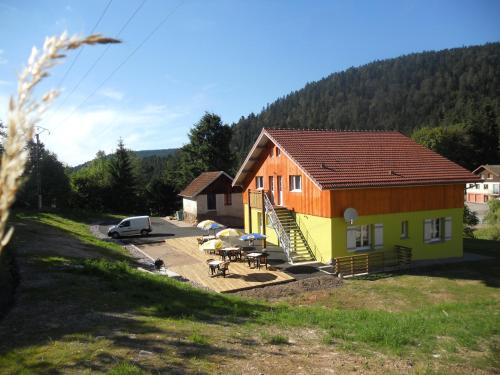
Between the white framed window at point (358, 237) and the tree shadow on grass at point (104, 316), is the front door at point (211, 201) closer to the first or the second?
the white framed window at point (358, 237)

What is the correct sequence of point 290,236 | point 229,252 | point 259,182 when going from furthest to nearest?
point 259,182 < point 290,236 < point 229,252

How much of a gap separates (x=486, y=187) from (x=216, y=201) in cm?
6025

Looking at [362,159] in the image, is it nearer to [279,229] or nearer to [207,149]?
[279,229]

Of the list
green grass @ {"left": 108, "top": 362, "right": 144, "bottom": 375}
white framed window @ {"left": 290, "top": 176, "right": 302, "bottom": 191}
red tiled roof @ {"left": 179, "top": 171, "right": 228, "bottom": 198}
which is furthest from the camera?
red tiled roof @ {"left": 179, "top": 171, "right": 228, "bottom": 198}

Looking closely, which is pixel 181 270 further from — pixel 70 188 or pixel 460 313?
pixel 70 188

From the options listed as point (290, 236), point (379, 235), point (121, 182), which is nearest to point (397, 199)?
point (379, 235)

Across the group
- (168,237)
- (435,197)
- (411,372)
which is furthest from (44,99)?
(168,237)

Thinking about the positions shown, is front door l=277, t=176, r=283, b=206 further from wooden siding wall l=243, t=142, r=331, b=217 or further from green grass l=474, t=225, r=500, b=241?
green grass l=474, t=225, r=500, b=241

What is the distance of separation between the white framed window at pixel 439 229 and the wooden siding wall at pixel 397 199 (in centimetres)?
83

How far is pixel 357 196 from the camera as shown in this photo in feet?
67.6

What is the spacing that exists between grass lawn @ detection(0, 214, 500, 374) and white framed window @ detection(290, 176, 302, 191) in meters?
8.88

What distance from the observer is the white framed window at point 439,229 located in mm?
22844

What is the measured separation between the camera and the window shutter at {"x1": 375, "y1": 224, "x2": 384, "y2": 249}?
21203mm

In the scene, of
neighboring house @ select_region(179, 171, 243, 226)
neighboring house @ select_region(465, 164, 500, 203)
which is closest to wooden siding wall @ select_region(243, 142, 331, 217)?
neighboring house @ select_region(179, 171, 243, 226)
